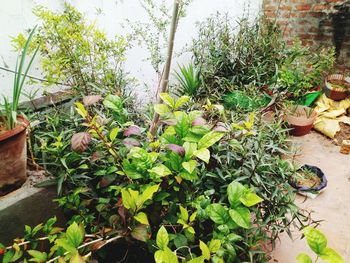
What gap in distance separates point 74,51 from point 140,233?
141 centimetres

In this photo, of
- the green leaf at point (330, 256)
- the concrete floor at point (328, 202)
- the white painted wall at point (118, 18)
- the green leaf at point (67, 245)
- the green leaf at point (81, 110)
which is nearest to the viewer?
the green leaf at point (330, 256)

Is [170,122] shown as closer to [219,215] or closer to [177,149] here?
[177,149]

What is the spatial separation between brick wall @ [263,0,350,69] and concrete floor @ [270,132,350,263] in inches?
57.0

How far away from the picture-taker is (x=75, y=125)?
5.72 ft

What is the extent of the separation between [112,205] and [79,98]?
0.98 m

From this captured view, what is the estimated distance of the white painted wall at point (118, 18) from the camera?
5.98ft

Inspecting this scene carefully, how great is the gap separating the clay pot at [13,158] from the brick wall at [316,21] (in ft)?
13.2

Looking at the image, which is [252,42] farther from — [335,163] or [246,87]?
[335,163]

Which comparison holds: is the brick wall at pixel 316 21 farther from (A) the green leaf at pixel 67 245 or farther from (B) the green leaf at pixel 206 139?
(A) the green leaf at pixel 67 245

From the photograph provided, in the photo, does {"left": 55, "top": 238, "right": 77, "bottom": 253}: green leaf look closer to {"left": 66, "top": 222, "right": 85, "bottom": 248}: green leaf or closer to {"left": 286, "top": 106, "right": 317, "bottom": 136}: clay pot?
{"left": 66, "top": 222, "right": 85, "bottom": 248}: green leaf

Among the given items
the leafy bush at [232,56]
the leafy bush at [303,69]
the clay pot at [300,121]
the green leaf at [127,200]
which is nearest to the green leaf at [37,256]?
the green leaf at [127,200]

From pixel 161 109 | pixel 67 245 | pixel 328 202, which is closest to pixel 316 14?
pixel 328 202

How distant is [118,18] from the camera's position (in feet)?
8.16

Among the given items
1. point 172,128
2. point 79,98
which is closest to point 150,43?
point 79,98
